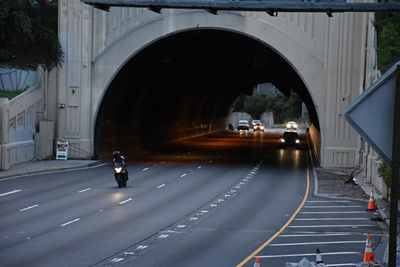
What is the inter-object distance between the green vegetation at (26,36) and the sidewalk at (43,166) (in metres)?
7.00

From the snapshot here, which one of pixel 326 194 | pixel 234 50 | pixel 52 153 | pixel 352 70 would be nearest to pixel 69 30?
pixel 52 153

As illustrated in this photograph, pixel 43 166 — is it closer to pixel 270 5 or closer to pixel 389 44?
pixel 389 44

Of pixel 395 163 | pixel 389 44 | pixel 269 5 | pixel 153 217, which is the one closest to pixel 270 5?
pixel 269 5

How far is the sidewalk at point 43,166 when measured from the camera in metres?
30.7

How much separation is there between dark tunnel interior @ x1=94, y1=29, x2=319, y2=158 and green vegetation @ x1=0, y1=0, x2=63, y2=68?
4.83 metres

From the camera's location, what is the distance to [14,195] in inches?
931

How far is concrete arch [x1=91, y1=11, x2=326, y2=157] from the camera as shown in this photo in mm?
37812

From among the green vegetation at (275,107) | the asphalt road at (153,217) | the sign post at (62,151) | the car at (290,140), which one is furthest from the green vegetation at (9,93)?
the green vegetation at (275,107)

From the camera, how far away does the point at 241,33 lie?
125ft

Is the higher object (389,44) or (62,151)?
(389,44)

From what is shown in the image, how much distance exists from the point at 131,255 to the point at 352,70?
26980 mm

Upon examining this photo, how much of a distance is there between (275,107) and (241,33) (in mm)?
92249

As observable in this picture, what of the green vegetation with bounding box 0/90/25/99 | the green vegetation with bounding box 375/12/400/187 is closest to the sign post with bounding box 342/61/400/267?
the green vegetation with bounding box 375/12/400/187

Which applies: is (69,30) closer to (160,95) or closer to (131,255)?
(160,95)
